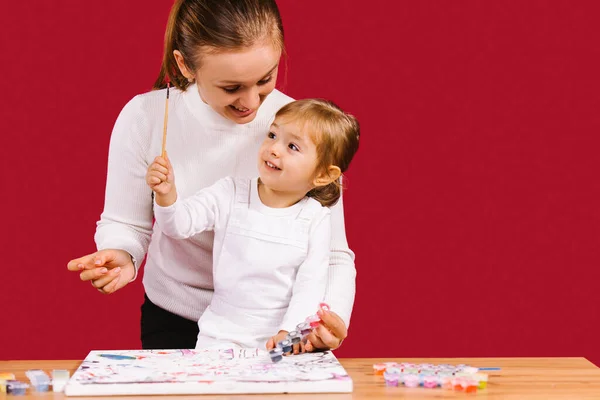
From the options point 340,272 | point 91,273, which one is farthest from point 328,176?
point 91,273

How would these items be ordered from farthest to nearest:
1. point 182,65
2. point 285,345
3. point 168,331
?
point 168,331 < point 182,65 < point 285,345

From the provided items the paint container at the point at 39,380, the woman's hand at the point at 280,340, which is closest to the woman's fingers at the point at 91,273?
the paint container at the point at 39,380

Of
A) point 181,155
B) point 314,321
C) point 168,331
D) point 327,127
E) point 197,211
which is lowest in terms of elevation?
point 168,331

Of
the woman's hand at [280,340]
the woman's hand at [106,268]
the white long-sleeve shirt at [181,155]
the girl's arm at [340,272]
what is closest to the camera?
the woman's hand at [280,340]

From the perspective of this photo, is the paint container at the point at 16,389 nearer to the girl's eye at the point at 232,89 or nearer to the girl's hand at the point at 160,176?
the girl's hand at the point at 160,176

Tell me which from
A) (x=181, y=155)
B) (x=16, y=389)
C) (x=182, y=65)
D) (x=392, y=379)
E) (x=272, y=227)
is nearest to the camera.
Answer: (x=16, y=389)

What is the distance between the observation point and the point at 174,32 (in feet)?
9.46

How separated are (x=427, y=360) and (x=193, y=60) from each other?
1.00m

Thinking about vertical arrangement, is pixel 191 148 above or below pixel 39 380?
above

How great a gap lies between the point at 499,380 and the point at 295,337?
19.7 inches

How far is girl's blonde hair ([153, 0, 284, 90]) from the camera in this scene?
274cm

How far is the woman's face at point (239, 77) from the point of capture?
2.74 metres

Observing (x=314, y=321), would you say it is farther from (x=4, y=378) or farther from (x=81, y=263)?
(x=4, y=378)

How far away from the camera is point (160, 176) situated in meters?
2.68
